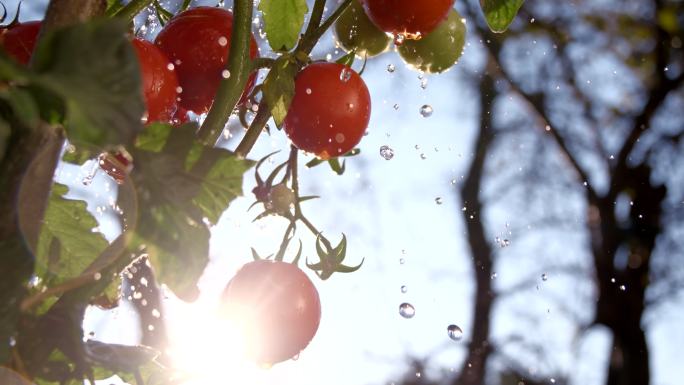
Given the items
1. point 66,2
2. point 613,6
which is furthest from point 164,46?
point 613,6

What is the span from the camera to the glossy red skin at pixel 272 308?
1.43ft

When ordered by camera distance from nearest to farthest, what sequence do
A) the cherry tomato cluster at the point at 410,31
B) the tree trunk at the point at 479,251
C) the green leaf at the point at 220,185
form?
the green leaf at the point at 220,185 → the cherry tomato cluster at the point at 410,31 → the tree trunk at the point at 479,251

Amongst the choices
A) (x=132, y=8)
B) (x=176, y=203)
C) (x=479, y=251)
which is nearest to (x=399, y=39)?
(x=132, y=8)

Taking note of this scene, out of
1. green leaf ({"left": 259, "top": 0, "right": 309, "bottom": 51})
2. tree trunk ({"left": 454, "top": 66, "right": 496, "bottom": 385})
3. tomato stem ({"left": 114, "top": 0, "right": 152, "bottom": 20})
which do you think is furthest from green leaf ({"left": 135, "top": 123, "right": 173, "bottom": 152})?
tree trunk ({"left": 454, "top": 66, "right": 496, "bottom": 385})

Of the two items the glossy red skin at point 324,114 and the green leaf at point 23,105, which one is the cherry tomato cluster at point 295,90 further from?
the green leaf at point 23,105

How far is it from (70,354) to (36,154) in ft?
0.21

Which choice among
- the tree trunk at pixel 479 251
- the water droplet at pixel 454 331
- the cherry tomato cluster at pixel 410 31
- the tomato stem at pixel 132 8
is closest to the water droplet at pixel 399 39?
the cherry tomato cluster at pixel 410 31

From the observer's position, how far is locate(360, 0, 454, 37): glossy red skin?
0.45 m

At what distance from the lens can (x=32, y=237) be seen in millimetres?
224

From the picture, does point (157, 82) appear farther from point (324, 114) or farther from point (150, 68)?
point (324, 114)

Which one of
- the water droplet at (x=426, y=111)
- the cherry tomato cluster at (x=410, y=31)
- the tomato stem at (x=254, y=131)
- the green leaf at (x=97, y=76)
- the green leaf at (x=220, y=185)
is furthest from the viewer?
the water droplet at (x=426, y=111)

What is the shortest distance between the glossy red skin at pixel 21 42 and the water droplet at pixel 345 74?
201 mm

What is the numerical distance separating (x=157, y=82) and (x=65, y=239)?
0.31 ft

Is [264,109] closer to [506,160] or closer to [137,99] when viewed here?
[137,99]
